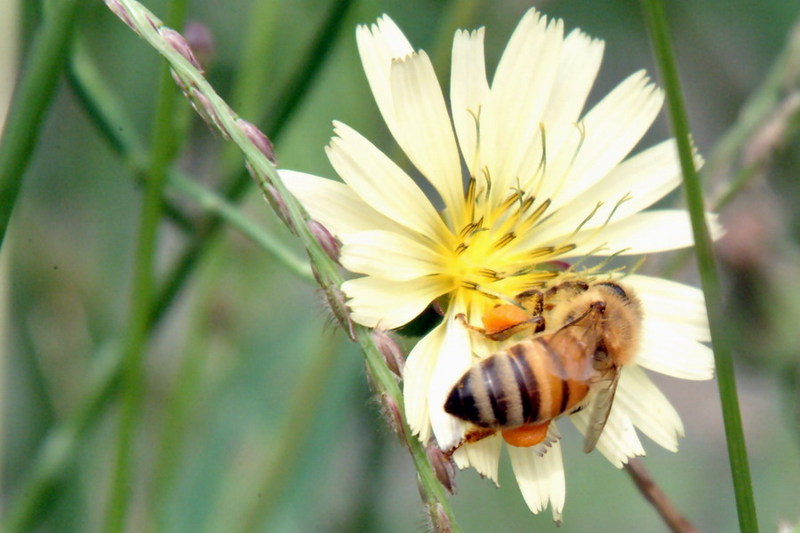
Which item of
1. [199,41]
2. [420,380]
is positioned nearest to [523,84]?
[420,380]

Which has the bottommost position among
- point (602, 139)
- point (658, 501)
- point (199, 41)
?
point (658, 501)

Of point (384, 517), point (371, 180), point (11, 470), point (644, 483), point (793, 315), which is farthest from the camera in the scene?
point (793, 315)

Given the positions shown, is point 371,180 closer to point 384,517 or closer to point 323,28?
point 323,28

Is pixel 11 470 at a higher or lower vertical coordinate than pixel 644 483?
higher

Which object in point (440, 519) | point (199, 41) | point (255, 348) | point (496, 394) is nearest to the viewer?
point (440, 519)

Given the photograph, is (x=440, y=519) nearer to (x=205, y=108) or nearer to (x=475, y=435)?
(x=475, y=435)

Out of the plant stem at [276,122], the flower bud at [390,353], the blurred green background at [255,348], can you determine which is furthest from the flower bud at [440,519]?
the blurred green background at [255,348]

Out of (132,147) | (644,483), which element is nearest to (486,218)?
(644,483)
